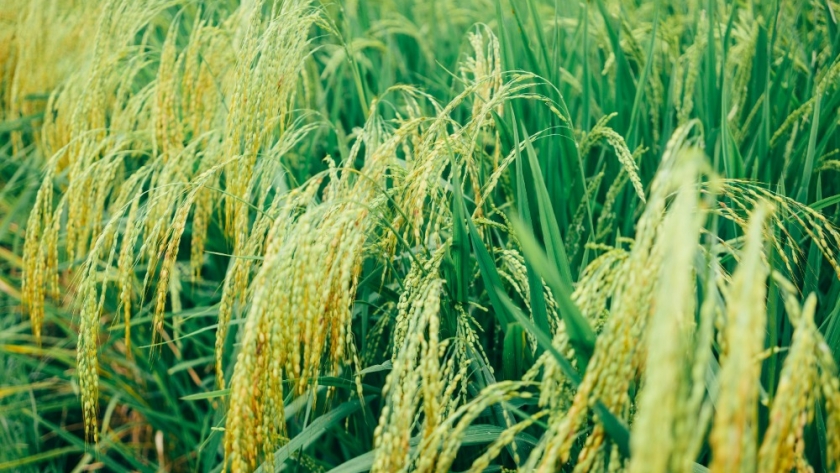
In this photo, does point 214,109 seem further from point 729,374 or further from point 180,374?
point 729,374

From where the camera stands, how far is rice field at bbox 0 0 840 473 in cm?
74

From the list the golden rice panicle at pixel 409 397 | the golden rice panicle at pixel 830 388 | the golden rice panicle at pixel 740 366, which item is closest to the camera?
the golden rice panicle at pixel 740 366

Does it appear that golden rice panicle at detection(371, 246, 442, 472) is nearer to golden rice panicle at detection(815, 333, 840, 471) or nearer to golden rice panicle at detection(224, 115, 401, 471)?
golden rice panicle at detection(224, 115, 401, 471)

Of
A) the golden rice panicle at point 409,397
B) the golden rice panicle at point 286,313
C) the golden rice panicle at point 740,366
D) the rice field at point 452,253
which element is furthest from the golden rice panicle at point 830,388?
the golden rice panicle at point 286,313

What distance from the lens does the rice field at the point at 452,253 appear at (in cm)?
74

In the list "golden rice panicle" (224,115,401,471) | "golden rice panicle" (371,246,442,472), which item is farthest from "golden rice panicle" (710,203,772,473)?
"golden rice panicle" (224,115,401,471)

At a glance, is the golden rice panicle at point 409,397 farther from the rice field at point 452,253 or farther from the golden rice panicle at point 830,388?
the golden rice panicle at point 830,388

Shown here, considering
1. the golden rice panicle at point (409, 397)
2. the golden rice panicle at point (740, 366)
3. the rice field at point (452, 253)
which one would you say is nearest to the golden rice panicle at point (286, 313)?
the rice field at point (452, 253)

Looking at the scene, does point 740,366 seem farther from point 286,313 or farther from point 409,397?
point 286,313

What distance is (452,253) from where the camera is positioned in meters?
1.20

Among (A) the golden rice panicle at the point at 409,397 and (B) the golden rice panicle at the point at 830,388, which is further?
(A) the golden rice panicle at the point at 409,397

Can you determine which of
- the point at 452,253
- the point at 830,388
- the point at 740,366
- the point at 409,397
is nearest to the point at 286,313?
the point at 409,397

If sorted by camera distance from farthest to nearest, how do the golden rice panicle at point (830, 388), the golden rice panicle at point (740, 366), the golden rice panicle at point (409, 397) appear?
the golden rice panicle at point (409, 397) → the golden rice panicle at point (830, 388) → the golden rice panicle at point (740, 366)

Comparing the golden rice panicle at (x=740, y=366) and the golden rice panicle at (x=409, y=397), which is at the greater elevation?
the golden rice panicle at (x=740, y=366)
